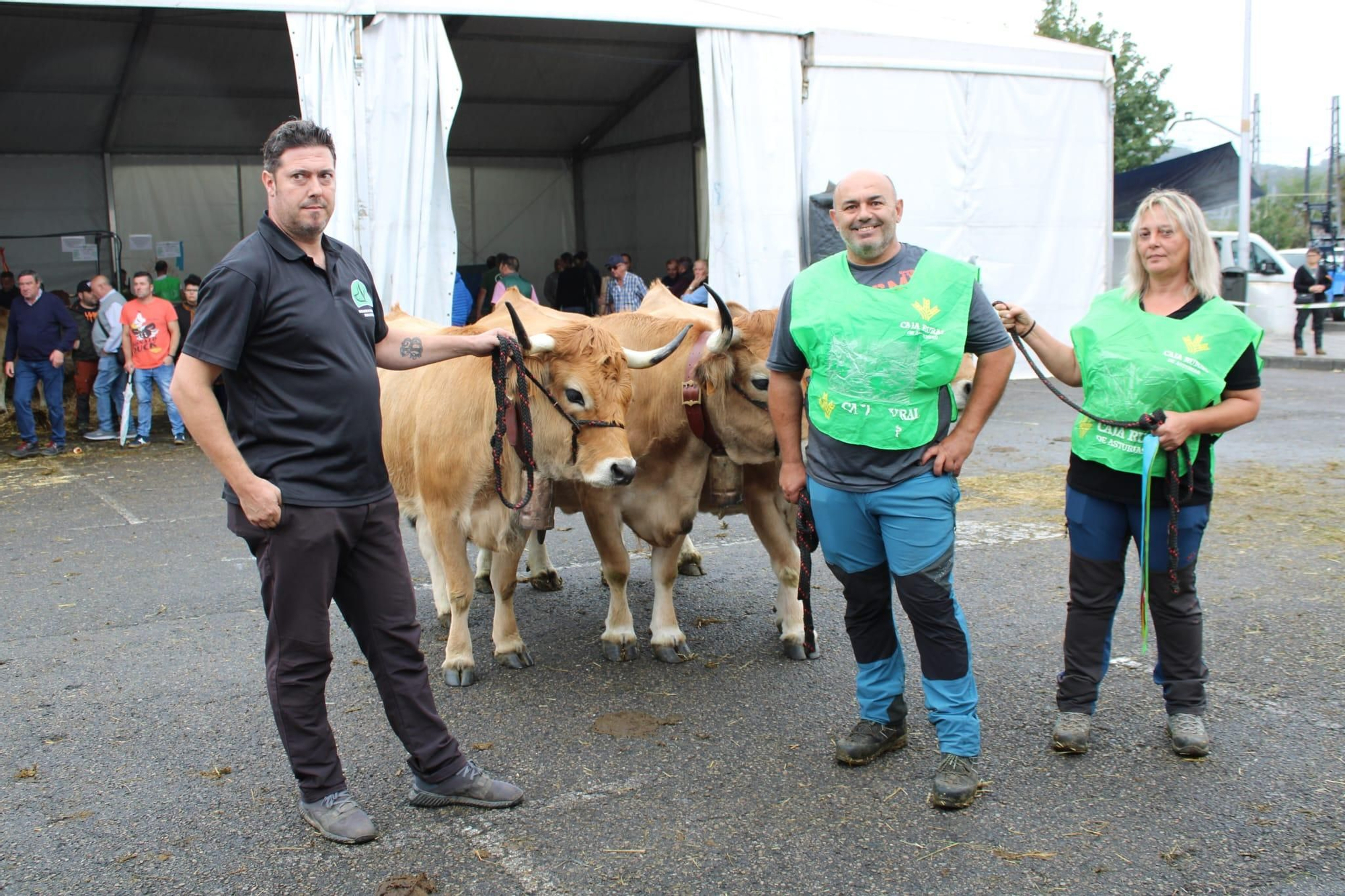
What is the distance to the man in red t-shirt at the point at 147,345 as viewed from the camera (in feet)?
40.2

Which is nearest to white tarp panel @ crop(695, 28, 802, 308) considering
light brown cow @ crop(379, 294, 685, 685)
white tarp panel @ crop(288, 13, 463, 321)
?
white tarp panel @ crop(288, 13, 463, 321)

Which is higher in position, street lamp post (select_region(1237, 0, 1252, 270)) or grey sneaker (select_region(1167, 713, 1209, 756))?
street lamp post (select_region(1237, 0, 1252, 270))

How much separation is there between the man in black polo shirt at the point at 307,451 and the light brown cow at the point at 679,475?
159 centimetres

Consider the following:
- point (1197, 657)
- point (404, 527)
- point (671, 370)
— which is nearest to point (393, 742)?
point (671, 370)

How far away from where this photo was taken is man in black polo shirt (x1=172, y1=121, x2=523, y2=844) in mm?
3199

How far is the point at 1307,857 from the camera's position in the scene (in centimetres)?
323

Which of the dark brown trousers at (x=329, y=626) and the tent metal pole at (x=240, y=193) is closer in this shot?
the dark brown trousers at (x=329, y=626)

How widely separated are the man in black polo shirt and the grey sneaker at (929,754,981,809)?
1565mm

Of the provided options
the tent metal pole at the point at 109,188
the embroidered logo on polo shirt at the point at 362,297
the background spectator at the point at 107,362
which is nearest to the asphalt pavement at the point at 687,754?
the embroidered logo on polo shirt at the point at 362,297

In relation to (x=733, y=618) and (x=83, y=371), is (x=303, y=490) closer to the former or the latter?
(x=733, y=618)

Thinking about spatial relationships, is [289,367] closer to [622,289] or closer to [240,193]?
[622,289]

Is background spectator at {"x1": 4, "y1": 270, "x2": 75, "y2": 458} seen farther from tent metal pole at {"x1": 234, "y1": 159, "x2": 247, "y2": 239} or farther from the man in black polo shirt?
the man in black polo shirt

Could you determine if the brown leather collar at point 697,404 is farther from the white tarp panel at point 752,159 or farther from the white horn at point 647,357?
the white tarp panel at point 752,159

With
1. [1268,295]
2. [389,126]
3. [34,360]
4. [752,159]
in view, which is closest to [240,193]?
[34,360]
